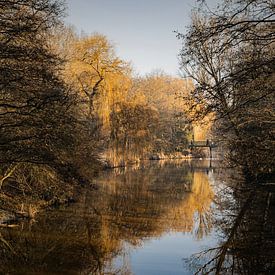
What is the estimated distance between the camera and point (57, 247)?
868 centimetres

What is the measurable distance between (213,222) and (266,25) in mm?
6663

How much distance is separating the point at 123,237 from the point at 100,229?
3.43 ft

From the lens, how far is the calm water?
7551mm

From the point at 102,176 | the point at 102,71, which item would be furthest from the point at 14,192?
the point at 102,71

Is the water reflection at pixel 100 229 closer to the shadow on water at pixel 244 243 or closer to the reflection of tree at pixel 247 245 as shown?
the shadow on water at pixel 244 243

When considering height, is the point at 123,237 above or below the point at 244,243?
below

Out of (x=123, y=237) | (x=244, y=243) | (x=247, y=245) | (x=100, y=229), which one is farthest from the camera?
(x=100, y=229)

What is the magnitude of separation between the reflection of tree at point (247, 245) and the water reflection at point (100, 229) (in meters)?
0.89

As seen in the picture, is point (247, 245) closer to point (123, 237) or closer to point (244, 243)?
point (244, 243)

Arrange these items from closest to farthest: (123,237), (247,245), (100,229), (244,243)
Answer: (247,245) → (244,243) → (123,237) → (100,229)

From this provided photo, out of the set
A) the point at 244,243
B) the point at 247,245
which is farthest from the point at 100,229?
the point at 247,245

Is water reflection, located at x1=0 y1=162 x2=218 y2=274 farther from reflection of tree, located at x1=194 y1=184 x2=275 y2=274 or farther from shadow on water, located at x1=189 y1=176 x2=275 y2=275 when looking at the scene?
reflection of tree, located at x1=194 y1=184 x2=275 y2=274

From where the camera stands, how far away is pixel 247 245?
8.45m

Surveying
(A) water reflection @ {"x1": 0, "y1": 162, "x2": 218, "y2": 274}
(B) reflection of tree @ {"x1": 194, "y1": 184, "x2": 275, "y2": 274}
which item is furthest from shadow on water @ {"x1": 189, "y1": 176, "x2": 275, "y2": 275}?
(A) water reflection @ {"x1": 0, "y1": 162, "x2": 218, "y2": 274}
